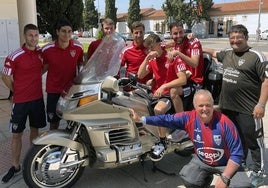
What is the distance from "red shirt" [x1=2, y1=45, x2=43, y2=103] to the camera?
3676mm

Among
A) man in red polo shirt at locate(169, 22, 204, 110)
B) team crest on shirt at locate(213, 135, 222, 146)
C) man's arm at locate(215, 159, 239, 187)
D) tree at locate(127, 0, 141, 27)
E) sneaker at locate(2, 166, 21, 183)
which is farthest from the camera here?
tree at locate(127, 0, 141, 27)

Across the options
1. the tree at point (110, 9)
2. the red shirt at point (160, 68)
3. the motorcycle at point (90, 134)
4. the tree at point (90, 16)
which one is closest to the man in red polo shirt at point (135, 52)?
the red shirt at point (160, 68)

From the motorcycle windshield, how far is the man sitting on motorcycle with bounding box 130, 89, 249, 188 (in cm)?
72

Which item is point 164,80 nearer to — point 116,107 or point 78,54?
point 116,107

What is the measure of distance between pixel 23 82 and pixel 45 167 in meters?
0.97

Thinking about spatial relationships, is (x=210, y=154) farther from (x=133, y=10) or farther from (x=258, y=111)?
(x=133, y=10)

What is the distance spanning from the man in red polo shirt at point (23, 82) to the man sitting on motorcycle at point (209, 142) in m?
1.40

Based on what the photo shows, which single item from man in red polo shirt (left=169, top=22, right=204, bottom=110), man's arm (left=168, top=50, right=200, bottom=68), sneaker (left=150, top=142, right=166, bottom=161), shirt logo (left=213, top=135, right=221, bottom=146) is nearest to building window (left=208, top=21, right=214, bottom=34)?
man in red polo shirt (left=169, top=22, right=204, bottom=110)

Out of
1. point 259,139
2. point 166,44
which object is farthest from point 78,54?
point 259,139

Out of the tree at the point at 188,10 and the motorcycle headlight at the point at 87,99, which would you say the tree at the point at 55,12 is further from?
the tree at the point at 188,10

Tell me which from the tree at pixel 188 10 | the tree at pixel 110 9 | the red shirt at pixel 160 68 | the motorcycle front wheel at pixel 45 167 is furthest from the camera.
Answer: the tree at pixel 110 9

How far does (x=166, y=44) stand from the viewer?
4.35m

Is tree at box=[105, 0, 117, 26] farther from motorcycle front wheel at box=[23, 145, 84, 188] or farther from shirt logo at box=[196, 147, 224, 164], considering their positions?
shirt logo at box=[196, 147, 224, 164]

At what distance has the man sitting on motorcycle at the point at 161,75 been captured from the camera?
149 inches
